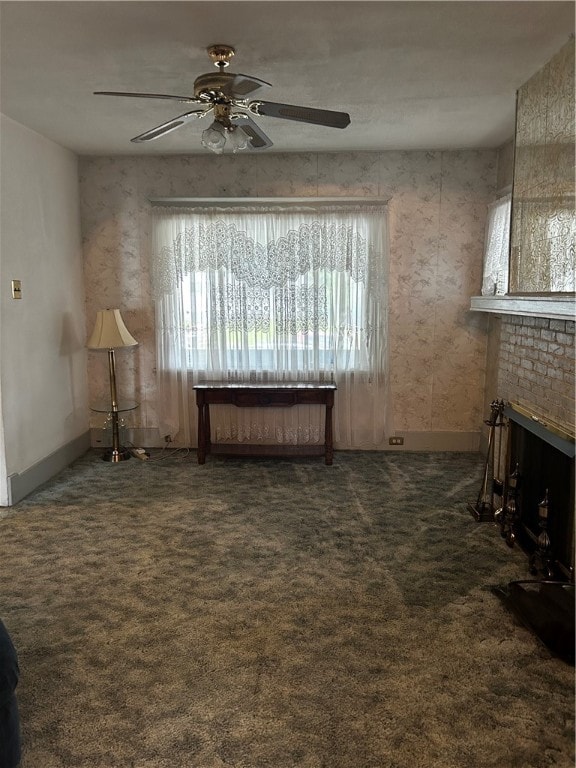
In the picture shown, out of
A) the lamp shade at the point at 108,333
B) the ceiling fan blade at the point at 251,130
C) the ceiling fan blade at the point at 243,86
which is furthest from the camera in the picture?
the lamp shade at the point at 108,333

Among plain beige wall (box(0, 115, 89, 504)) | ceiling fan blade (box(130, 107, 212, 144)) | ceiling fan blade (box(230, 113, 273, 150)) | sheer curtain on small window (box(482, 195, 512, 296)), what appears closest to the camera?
ceiling fan blade (box(130, 107, 212, 144))

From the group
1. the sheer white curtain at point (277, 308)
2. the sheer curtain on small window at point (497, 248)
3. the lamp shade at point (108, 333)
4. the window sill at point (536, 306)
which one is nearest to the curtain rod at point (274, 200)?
the sheer white curtain at point (277, 308)

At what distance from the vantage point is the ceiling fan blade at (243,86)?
7.50ft

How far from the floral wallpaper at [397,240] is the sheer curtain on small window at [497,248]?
0.28 metres

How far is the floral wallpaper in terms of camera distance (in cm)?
488

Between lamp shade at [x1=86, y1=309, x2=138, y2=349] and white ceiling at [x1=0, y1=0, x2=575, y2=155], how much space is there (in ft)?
4.79

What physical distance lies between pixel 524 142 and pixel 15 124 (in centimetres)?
333

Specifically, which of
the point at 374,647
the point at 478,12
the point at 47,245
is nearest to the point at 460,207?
the point at 478,12

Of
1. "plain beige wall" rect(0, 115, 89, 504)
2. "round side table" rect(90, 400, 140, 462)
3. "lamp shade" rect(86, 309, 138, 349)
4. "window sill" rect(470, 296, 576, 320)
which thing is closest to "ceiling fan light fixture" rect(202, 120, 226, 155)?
"window sill" rect(470, 296, 576, 320)

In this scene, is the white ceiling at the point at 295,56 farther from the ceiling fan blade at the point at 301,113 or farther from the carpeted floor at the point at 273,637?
the carpeted floor at the point at 273,637

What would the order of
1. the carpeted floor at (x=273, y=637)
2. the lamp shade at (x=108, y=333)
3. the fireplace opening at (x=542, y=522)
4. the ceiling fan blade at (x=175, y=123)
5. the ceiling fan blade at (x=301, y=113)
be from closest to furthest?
the carpeted floor at (x=273, y=637) < the fireplace opening at (x=542, y=522) < the ceiling fan blade at (x=301, y=113) < the ceiling fan blade at (x=175, y=123) < the lamp shade at (x=108, y=333)

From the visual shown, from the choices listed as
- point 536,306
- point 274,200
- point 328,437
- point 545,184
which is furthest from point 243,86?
point 328,437

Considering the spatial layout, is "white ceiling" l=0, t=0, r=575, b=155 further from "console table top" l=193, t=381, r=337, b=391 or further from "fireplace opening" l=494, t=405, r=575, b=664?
"console table top" l=193, t=381, r=337, b=391

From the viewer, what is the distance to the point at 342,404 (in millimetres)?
5113
